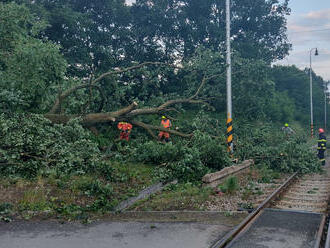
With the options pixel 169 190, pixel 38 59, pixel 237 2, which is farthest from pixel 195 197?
pixel 237 2

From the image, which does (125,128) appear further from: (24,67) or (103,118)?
(24,67)

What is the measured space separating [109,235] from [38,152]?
3.83 m

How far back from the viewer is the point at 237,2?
31234 millimetres

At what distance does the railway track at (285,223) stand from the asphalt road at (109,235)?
354mm

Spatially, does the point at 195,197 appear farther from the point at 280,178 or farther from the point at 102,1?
the point at 102,1

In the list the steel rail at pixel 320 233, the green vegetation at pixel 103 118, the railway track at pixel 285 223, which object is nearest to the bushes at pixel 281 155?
the green vegetation at pixel 103 118

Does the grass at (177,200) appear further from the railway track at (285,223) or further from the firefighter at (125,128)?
the firefighter at (125,128)

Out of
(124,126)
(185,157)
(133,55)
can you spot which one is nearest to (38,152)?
(185,157)

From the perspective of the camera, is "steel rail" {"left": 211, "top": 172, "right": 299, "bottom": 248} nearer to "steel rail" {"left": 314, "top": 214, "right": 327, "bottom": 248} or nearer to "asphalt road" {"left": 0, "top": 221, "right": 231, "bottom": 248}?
"asphalt road" {"left": 0, "top": 221, "right": 231, "bottom": 248}

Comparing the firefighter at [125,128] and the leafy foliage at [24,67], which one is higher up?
the leafy foliage at [24,67]

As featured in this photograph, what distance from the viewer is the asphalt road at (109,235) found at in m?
4.78

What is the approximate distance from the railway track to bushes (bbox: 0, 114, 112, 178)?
162 inches

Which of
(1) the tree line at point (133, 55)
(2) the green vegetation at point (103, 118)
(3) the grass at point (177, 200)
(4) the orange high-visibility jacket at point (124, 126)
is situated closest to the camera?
(3) the grass at point (177, 200)

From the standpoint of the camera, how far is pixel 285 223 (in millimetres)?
5656
